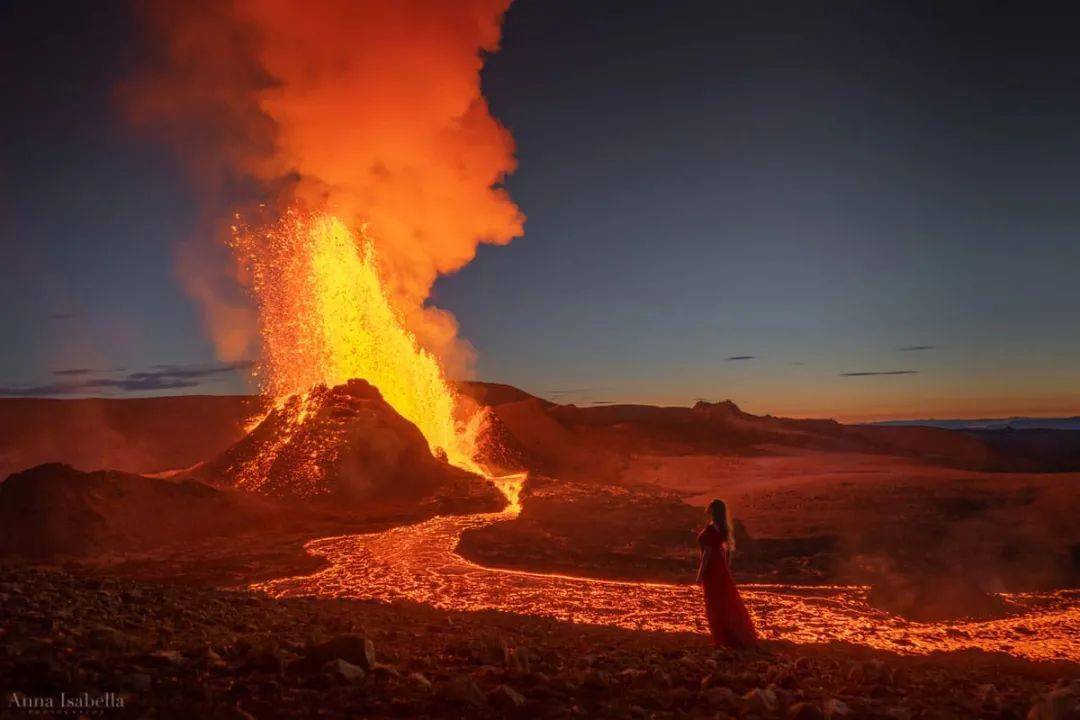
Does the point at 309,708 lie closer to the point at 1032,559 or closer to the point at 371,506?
the point at 1032,559

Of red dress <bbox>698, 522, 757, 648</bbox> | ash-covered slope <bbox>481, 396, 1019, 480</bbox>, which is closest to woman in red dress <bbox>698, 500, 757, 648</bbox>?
red dress <bbox>698, 522, 757, 648</bbox>

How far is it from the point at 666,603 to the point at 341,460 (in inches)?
649

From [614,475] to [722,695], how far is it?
32.9m

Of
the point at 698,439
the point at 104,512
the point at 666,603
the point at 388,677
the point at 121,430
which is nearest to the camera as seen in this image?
the point at 388,677

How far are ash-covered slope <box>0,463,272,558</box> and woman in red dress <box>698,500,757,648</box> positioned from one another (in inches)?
611

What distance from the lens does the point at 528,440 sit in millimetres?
44125

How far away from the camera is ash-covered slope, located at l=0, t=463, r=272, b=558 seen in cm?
1791

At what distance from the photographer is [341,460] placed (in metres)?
26.5

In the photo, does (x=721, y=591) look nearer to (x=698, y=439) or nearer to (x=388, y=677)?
(x=388, y=677)

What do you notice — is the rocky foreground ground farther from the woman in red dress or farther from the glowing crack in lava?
the glowing crack in lava

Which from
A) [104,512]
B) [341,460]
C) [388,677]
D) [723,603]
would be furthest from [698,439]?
[388,677]

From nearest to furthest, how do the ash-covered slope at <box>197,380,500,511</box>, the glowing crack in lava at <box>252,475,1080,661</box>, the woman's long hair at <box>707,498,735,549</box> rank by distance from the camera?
the woman's long hair at <box>707,498,735,549</box>, the glowing crack in lava at <box>252,475,1080,661</box>, the ash-covered slope at <box>197,380,500,511</box>

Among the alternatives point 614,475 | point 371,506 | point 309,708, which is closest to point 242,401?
point 614,475

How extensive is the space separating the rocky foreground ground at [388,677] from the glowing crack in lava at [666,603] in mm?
2549
